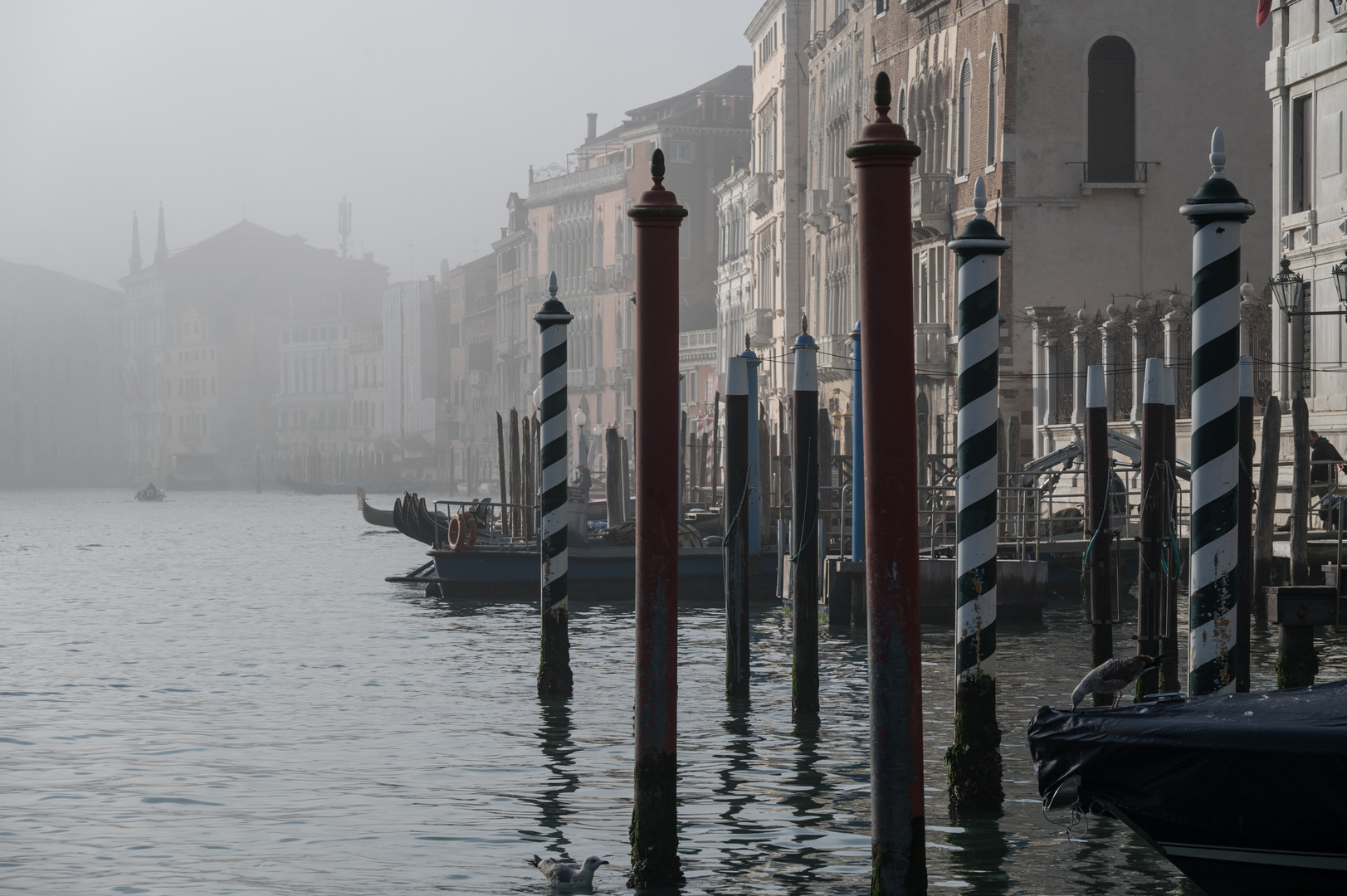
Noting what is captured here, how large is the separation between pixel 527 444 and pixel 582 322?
35.3 m

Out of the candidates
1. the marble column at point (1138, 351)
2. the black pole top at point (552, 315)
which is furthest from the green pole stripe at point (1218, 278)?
the marble column at point (1138, 351)

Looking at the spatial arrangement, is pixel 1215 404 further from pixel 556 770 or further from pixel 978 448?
pixel 556 770

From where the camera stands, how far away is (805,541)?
9.45 m

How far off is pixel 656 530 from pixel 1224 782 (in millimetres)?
1769

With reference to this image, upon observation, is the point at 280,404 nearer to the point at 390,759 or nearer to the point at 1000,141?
the point at 1000,141

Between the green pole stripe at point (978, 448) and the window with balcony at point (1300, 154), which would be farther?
the window with balcony at point (1300, 154)

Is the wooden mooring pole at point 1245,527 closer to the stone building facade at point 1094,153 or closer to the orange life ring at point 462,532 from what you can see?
the orange life ring at point 462,532

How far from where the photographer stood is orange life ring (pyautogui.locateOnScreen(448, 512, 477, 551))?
19094 millimetres

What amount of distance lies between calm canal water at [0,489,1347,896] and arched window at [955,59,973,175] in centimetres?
1026

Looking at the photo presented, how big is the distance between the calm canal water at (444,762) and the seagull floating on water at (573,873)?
6 centimetres

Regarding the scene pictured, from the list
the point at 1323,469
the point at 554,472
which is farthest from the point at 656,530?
the point at 1323,469

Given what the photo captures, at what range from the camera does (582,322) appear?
58.1 metres

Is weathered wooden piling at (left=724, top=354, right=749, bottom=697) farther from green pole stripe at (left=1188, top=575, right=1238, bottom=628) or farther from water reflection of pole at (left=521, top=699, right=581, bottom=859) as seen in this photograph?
green pole stripe at (left=1188, top=575, right=1238, bottom=628)

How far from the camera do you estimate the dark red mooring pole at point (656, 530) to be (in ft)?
18.2
